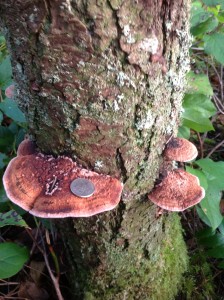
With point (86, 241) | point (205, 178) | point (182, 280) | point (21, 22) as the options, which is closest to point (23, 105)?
point (21, 22)

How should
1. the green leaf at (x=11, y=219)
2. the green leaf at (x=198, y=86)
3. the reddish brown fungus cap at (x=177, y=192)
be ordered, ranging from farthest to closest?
1. the green leaf at (x=198, y=86)
2. the green leaf at (x=11, y=219)
3. the reddish brown fungus cap at (x=177, y=192)

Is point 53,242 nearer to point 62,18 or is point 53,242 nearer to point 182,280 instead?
point 182,280

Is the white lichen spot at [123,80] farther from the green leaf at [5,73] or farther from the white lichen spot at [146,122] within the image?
the green leaf at [5,73]

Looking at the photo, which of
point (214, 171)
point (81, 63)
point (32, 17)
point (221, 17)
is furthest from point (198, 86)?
point (32, 17)

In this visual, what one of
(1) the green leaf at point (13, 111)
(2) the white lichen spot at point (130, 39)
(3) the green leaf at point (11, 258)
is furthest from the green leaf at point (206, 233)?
(2) the white lichen spot at point (130, 39)

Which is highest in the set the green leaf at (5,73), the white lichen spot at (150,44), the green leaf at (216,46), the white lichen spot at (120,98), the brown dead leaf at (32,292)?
the white lichen spot at (150,44)

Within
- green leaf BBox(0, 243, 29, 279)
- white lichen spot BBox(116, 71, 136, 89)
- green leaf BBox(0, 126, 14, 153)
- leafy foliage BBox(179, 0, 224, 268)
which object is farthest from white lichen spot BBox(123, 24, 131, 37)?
green leaf BBox(0, 243, 29, 279)

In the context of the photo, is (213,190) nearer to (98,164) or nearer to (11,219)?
(98,164)
